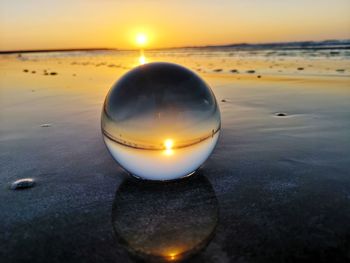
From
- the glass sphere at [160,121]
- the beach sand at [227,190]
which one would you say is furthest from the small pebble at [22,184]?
the glass sphere at [160,121]

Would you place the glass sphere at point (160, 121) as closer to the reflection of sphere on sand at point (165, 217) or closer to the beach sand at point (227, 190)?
the reflection of sphere on sand at point (165, 217)

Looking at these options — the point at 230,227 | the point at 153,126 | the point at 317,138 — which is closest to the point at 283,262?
the point at 230,227

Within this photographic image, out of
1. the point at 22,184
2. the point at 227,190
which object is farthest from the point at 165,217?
the point at 22,184

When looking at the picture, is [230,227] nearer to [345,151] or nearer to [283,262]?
[283,262]

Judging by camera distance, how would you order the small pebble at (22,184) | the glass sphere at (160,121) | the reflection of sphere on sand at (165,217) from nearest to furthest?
the reflection of sphere on sand at (165,217), the glass sphere at (160,121), the small pebble at (22,184)

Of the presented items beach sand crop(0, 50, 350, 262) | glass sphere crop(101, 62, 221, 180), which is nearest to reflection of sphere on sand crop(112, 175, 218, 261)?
beach sand crop(0, 50, 350, 262)
